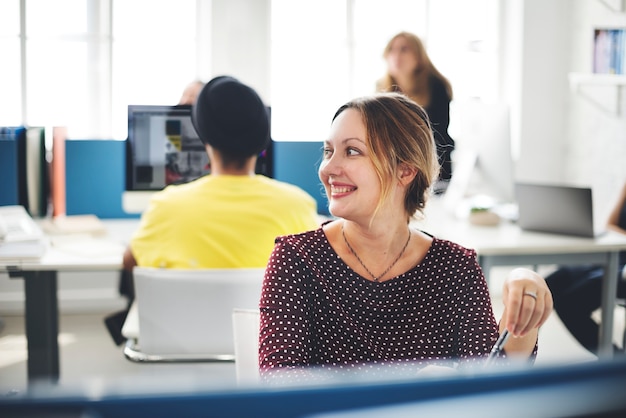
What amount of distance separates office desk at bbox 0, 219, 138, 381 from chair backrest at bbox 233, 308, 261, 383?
1.04 m

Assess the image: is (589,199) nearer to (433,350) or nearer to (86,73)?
(433,350)

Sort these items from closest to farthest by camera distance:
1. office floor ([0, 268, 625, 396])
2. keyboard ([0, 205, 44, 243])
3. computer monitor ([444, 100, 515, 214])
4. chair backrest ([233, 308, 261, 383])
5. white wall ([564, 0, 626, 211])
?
chair backrest ([233, 308, 261, 383]) < keyboard ([0, 205, 44, 243]) < computer monitor ([444, 100, 515, 214]) < office floor ([0, 268, 625, 396]) < white wall ([564, 0, 626, 211])

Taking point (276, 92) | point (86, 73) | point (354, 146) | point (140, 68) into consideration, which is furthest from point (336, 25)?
point (354, 146)

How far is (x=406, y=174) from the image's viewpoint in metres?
1.34

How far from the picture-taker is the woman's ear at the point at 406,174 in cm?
132

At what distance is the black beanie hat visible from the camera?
2066 millimetres

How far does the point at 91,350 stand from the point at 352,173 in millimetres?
2606

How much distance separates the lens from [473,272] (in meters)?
1.29

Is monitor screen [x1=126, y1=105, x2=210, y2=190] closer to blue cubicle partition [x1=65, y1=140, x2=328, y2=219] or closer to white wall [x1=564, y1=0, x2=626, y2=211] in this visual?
blue cubicle partition [x1=65, y1=140, x2=328, y2=219]

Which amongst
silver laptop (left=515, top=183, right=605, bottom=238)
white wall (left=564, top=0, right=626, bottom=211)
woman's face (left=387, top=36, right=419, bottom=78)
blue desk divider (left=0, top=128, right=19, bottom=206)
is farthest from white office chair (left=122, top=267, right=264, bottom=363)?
white wall (left=564, top=0, right=626, bottom=211)

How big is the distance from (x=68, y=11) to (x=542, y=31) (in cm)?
304

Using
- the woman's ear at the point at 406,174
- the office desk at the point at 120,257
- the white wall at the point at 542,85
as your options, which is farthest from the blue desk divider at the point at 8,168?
the woman's ear at the point at 406,174

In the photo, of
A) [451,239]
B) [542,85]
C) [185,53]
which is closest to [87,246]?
[451,239]

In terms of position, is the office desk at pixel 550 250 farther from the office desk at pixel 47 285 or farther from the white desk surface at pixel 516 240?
the office desk at pixel 47 285
